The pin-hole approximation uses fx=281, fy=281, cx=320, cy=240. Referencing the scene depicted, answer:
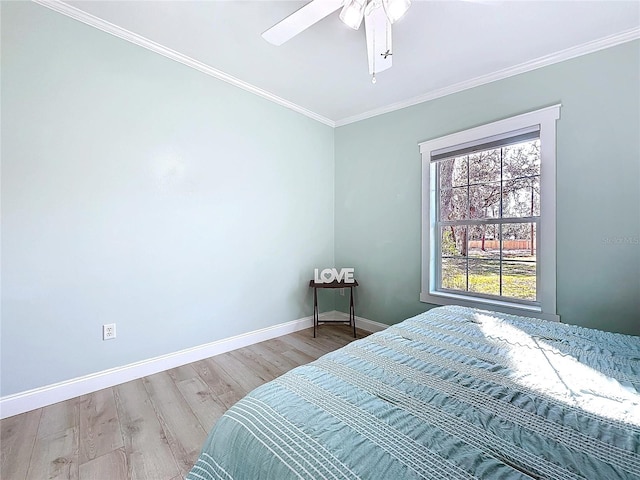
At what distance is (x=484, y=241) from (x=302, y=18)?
7.74ft

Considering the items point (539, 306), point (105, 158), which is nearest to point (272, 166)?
point (105, 158)

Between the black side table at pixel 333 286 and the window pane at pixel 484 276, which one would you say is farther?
the black side table at pixel 333 286

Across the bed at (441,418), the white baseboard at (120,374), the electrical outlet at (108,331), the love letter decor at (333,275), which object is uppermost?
the love letter decor at (333,275)

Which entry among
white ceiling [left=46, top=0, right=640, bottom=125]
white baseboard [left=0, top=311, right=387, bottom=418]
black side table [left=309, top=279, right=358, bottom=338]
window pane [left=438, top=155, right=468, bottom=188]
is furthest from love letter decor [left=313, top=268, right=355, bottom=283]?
white ceiling [left=46, top=0, right=640, bottom=125]

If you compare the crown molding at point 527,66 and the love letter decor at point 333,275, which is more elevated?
the crown molding at point 527,66

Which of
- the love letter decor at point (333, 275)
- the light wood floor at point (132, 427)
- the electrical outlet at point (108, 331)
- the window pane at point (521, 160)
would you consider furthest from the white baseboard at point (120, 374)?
the window pane at point (521, 160)

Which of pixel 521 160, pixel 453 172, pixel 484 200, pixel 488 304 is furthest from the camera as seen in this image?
pixel 453 172

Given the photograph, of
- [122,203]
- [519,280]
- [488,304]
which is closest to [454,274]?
[488,304]

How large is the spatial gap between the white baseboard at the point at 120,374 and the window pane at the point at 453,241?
193 cm

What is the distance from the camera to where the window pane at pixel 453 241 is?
2.80 m

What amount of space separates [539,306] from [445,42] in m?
2.25

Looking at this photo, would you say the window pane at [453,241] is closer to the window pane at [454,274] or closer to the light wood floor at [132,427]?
Result: the window pane at [454,274]

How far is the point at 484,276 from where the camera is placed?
8.80 feet

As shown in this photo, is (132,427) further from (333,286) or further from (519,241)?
(519,241)
